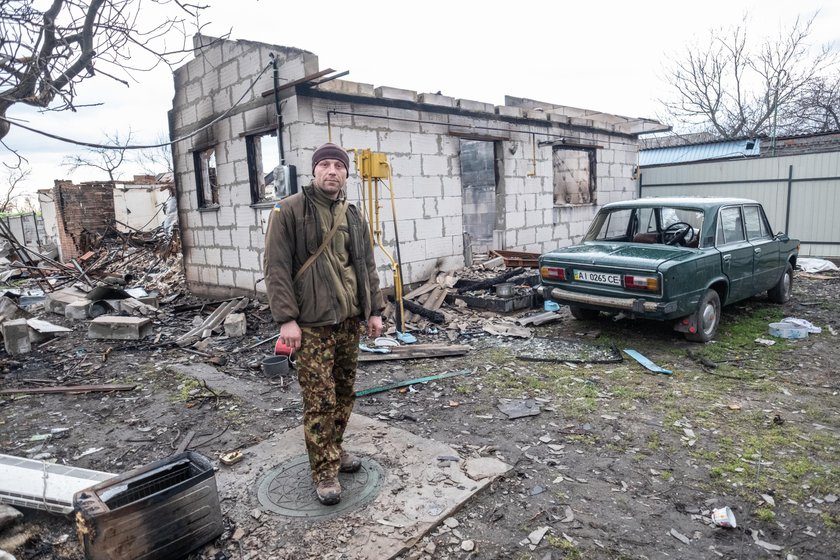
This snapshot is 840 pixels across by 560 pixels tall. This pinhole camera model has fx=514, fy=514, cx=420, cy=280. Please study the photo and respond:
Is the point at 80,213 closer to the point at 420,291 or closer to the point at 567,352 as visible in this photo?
the point at 420,291

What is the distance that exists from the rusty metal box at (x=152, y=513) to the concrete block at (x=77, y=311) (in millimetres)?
7794

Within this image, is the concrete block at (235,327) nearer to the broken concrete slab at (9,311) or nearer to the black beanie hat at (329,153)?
the broken concrete slab at (9,311)

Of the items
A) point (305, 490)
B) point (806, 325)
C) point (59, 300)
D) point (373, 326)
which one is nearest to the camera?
point (305, 490)

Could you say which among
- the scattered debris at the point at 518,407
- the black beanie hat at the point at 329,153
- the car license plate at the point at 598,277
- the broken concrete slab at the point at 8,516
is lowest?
the scattered debris at the point at 518,407

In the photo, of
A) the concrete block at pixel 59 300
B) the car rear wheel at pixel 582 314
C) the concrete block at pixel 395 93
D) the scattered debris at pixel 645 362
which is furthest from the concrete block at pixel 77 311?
the scattered debris at pixel 645 362

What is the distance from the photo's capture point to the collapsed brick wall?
692 inches

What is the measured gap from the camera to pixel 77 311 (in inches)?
361

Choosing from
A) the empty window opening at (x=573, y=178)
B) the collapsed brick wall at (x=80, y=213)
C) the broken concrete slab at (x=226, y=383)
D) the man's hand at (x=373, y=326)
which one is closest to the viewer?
the man's hand at (x=373, y=326)

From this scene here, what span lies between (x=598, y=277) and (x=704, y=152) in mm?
14621

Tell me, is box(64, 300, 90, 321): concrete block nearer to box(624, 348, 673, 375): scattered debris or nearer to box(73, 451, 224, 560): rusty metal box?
box(73, 451, 224, 560): rusty metal box

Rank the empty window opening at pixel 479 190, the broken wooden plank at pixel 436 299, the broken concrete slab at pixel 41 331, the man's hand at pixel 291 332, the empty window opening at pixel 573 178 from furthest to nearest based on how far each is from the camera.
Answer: the empty window opening at pixel 573 178
the empty window opening at pixel 479 190
the broken wooden plank at pixel 436 299
the broken concrete slab at pixel 41 331
the man's hand at pixel 291 332

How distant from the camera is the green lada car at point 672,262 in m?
5.76

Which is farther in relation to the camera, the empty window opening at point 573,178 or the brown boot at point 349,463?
the empty window opening at point 573,178

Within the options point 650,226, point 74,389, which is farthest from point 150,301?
point 650,226
